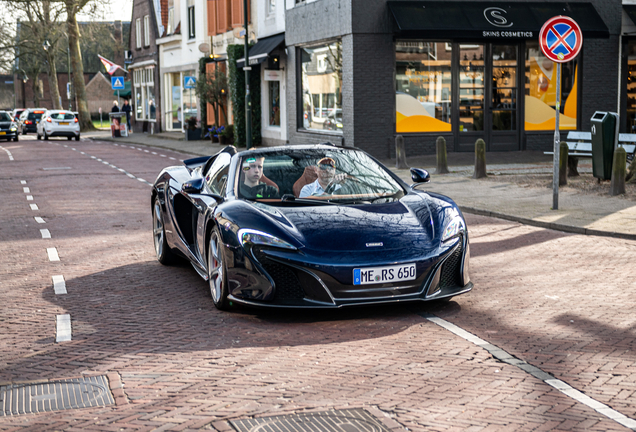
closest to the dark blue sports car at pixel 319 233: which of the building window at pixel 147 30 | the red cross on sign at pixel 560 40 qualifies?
the red cross on sign at pixel 560 40

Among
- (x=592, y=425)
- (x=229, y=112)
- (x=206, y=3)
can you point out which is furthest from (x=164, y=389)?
(x=206, y=3)

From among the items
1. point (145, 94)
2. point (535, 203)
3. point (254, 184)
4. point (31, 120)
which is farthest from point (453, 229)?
point (31, 120)

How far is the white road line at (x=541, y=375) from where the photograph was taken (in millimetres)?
4203

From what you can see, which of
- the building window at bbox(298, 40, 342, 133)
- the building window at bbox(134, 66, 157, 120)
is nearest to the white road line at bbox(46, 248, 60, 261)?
the building window at bbox(298, 40, 342, 133)

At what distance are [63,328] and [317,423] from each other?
2844mm

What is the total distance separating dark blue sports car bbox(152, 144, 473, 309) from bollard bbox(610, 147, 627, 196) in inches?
289

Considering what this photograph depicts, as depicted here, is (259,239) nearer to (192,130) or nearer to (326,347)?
(326,347)

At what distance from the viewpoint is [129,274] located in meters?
8.48

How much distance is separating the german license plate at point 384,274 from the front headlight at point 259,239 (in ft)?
1.65

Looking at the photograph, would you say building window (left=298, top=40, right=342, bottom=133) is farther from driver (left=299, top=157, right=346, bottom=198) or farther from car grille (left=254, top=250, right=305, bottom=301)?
car grille (left=254, top=250, right=305, bottom=301)

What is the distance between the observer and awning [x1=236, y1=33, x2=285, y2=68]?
98.7 feet

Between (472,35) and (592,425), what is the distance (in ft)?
66.4

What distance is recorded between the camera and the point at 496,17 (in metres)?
23.6

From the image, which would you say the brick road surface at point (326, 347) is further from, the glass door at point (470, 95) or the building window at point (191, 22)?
the building window at point (191, 22)
